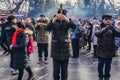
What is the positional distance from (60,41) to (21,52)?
1.17m

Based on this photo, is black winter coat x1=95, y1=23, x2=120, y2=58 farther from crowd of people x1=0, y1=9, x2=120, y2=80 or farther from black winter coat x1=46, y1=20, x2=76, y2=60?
black winter coat x1=46, y1=20, x2=76, y2=60

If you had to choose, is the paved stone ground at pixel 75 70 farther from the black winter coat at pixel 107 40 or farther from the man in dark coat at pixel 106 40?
the black winter coat at pixel 107 40

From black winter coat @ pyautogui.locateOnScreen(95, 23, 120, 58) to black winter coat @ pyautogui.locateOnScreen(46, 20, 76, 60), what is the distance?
95cm

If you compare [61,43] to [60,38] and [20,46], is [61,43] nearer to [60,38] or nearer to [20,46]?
[60,38]

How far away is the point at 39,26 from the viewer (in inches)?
469

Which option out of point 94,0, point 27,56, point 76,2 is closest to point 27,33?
point 27,56

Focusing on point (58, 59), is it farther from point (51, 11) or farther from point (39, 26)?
point (51, 11)

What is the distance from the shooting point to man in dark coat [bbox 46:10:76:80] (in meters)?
7.46

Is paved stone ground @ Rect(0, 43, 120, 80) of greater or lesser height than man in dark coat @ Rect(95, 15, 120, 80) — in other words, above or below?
below

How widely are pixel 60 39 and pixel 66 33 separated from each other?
0.19 metres

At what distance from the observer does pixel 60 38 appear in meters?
7.54

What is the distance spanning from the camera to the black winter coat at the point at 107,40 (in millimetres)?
8102

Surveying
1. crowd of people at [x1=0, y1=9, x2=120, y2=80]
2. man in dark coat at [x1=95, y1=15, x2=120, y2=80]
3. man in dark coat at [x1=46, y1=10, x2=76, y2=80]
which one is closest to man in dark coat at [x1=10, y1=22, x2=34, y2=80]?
crowd of people at [x1=0, y1=9, x2=120, y2=80]

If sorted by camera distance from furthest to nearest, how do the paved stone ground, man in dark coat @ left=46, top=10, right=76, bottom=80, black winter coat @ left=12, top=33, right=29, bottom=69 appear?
the paved stone ground
black winter coat @ left=12, top=33, right=29, bottom=69
man in dark coat @ left=46, top=10, right=76, bottom=80
